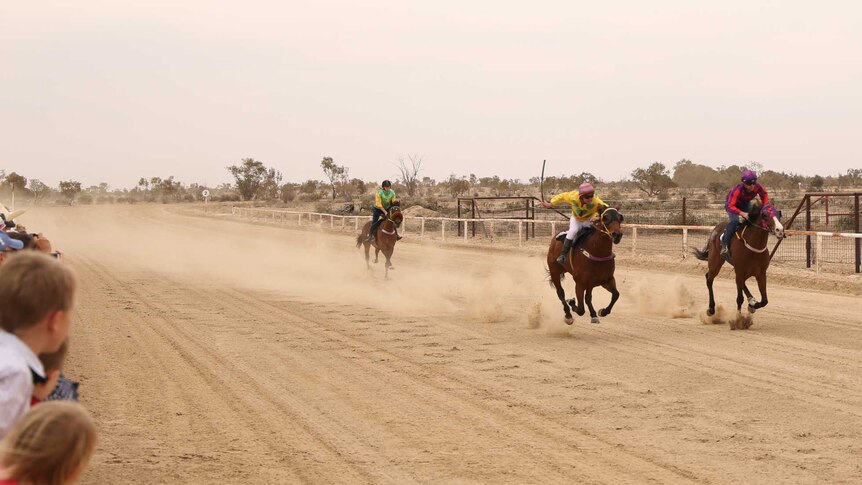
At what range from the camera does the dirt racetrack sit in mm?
6102

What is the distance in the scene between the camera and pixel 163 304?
15.5 m

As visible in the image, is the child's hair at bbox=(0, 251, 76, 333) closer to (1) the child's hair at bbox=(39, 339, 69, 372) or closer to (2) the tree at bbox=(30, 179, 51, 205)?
(1) the child's hair at bbox=(39, 339, 69, 372)

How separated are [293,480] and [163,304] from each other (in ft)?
34.8

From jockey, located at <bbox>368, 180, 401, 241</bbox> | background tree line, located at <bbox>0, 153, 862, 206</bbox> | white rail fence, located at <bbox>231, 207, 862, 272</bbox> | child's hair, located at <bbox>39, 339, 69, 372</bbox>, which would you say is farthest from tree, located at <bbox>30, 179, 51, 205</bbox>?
child's hair, located at <bbox>39, 339, 69, 372</bbox>

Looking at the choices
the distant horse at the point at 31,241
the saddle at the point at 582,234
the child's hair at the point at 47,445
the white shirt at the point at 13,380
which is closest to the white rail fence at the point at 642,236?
the saddle at the point at 582,234

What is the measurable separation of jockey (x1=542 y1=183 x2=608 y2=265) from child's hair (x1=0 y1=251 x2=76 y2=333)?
33.3 feet

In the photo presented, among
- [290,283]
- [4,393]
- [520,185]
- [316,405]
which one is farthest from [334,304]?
[520,185]

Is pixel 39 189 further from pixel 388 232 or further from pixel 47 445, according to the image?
pixel 47 445

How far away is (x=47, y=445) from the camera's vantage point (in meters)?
2.55

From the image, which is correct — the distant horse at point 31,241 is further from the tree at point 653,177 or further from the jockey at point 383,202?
the tree at point 653,177

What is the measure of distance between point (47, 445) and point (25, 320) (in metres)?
0.65

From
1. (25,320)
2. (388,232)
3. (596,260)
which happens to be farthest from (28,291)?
(388,232)

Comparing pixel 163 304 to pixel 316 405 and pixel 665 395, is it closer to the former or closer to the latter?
pixel 316 405

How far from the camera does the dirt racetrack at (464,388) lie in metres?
6.10
